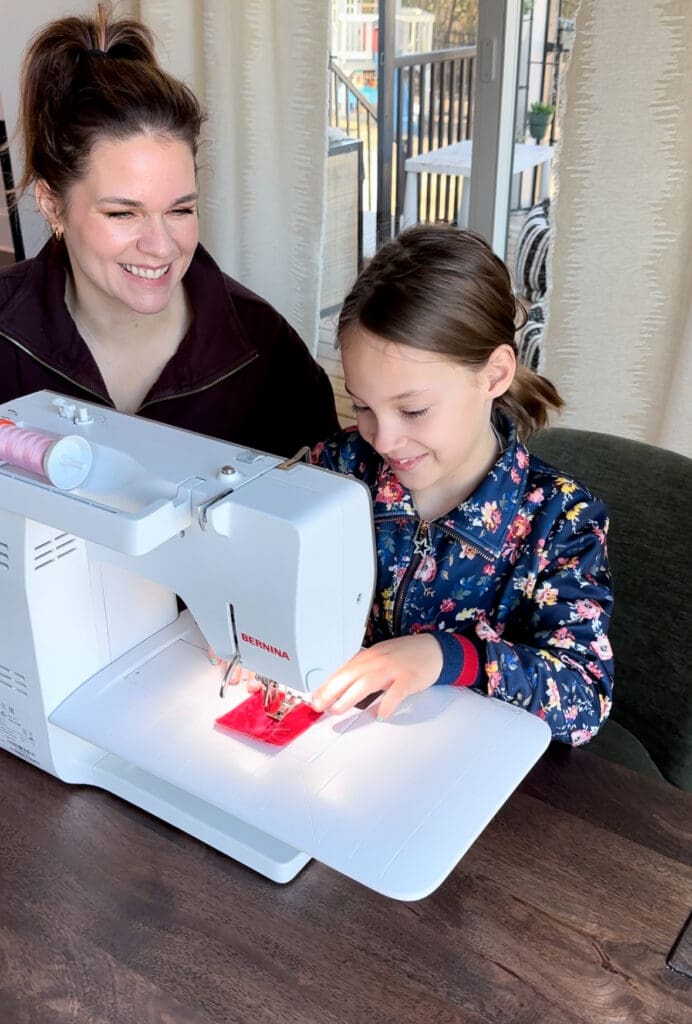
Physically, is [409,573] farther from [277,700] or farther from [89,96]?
[89,96]

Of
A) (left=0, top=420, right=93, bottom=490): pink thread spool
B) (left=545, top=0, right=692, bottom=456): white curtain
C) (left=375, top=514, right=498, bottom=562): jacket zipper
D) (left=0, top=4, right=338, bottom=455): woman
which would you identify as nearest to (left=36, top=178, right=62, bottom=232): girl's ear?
(left=0, top=4, right=338, bottom=455): woman

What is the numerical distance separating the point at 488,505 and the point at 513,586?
10 cm

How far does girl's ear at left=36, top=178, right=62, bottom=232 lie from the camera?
56.7 inches

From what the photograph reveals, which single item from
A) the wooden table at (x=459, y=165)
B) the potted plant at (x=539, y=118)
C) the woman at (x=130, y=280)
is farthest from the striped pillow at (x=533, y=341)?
the woman at (x=130, y=280)

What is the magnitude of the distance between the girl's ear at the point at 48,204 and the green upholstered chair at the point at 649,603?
847 mm

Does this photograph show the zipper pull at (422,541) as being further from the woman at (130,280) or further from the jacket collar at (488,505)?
the woman at (130,280)

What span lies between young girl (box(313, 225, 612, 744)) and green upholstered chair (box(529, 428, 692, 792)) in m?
0.16

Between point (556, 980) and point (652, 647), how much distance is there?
0.61m

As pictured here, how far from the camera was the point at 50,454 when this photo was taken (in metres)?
0.88

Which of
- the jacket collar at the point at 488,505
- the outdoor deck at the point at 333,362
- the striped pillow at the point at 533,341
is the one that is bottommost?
the outdoor deck at the point at 333,362

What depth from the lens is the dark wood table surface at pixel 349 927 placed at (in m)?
0.77

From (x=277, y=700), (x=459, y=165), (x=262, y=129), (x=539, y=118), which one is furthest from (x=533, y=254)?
(x=277, y=700)

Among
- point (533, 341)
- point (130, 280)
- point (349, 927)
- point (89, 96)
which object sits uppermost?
point (89, 96)

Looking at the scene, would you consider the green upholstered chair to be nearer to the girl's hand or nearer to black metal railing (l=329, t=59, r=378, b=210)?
the girl's hand
